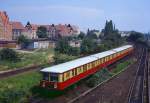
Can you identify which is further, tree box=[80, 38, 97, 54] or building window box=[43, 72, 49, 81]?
tree box=[80, 38, 97, 54]

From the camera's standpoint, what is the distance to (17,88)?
2545cm

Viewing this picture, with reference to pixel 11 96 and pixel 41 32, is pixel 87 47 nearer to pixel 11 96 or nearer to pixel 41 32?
pixel 11 96

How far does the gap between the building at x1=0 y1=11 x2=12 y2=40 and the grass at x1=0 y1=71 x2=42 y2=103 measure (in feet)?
198

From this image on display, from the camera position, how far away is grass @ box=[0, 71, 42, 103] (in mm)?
22109

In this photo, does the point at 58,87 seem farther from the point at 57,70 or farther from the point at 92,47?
the point at 92,47

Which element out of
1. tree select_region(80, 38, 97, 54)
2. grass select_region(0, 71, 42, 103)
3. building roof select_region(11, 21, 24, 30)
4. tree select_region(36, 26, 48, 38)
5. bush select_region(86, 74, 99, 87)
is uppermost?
building roof select_region(11, 21, 24, 30)

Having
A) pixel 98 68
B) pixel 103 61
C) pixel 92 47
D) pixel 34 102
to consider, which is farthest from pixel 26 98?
pixel 92 47

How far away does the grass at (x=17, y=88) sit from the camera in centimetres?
2211

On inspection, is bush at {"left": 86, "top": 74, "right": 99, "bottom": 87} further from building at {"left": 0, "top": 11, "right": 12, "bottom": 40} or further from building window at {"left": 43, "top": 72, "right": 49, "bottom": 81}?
building at {"left": 0, "top": 11, "right": 12, "bottom": 40}

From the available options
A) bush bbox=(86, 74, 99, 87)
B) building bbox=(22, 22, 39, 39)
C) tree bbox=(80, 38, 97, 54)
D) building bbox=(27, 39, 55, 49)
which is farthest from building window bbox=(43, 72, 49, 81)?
building bbox=(22, 22, 39, 39)

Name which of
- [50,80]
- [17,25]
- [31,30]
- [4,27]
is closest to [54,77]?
[50,80]

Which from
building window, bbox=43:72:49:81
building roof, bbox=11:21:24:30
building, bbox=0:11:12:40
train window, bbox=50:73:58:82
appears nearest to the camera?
train window, bbox=50:73:58:82

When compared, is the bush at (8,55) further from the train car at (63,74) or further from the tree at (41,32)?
the tree at (41,32)

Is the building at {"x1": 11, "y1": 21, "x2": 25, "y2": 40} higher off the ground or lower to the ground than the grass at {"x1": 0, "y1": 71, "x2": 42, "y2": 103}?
higher
